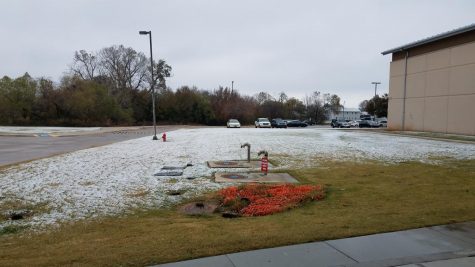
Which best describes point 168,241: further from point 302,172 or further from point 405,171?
point 405,171

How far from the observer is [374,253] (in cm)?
534

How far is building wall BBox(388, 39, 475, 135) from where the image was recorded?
117 ft

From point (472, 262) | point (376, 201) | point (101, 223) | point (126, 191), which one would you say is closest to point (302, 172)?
point (376, 201)

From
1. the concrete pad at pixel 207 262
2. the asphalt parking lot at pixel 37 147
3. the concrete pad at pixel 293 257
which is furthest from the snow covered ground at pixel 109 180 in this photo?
the concrete pad at pixel 293 257

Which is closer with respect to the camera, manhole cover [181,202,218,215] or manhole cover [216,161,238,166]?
manhole cover [181,202,218,215]

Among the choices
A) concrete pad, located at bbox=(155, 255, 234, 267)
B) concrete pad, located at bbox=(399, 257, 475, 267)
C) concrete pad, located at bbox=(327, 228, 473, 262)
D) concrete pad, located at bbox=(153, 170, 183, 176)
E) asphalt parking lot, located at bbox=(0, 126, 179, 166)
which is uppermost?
concrete pad, located at bbox=(399, 257, 475, 267)

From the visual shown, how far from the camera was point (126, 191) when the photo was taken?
414 inches

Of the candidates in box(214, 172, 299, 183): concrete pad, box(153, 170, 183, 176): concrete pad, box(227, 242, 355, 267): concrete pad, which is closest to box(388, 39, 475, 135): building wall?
box(214, 172, 299, 183): concrete pad

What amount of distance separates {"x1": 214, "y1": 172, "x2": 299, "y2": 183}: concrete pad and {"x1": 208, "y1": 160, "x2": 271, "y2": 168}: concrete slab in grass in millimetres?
→ 1730

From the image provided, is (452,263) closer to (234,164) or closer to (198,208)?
(198,208)

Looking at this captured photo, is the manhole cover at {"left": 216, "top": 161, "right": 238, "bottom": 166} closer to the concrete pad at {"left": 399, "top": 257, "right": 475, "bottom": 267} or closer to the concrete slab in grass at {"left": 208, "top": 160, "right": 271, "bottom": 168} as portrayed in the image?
the concrete slab in grass at {"left": 208, "top": 160, "right": 271, "bottom": 168}

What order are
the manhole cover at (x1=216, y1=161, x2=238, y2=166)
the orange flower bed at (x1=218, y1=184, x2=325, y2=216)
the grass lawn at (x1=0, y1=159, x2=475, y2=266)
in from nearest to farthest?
the grass lawn at (x1=0, y1=159, x2=475, y2=266) < the orange flower bed at (x1=218, y1=184, x2=325, y2=216) < the manhole cover at (x1=216, y1=161, x2=238, y2=166)

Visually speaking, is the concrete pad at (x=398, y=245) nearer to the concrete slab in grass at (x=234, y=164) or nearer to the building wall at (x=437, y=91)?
the concrete slab in grass at (x=234, y=164)

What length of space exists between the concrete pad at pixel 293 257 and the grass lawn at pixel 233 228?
253mm
